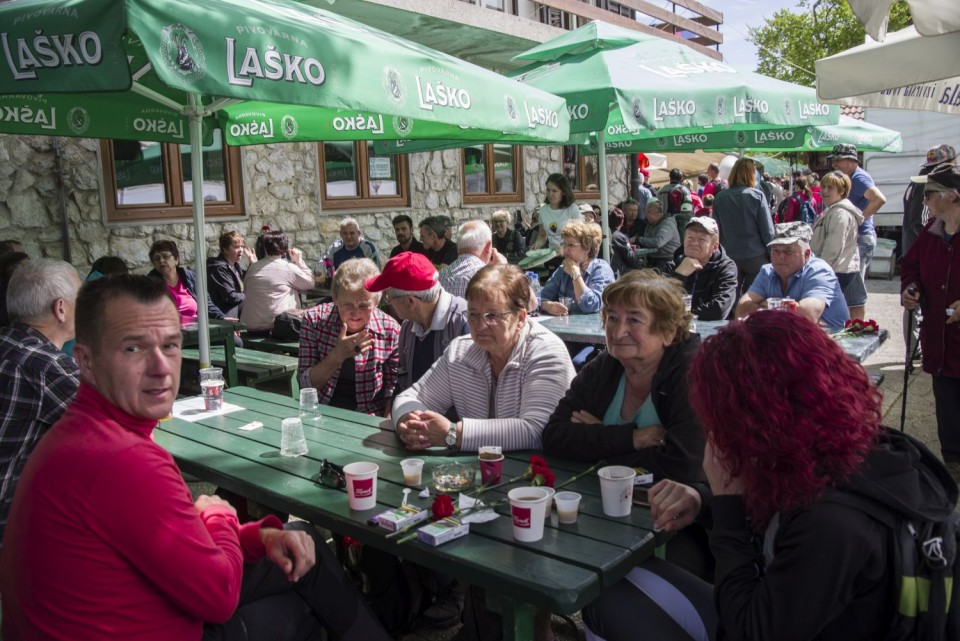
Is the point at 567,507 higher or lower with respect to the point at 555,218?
lower

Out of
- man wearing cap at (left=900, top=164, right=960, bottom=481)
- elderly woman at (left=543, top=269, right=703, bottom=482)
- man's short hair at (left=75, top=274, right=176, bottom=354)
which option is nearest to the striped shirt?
elderly woman at (left=543, top=269, right=703, bottom=482)

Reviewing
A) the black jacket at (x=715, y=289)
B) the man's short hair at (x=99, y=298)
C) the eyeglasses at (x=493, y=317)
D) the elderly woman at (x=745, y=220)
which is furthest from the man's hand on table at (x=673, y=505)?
the elderly woman at (x=745, y=220)

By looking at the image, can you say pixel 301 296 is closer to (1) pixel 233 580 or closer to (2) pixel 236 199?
(2) pixel 236 199

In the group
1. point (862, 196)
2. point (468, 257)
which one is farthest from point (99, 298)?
point (862, 196)

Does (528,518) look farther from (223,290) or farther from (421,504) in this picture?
(223,290)

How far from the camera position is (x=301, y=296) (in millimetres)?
7176

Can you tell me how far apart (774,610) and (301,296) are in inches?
243

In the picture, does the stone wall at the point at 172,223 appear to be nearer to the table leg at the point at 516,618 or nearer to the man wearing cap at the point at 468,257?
the man wearing cap at the point at 468,257

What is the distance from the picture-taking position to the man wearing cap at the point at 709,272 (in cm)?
512

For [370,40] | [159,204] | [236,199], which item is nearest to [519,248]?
[236,199]

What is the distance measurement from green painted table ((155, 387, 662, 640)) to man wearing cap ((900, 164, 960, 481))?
10.1ft

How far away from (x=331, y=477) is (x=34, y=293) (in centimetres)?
134

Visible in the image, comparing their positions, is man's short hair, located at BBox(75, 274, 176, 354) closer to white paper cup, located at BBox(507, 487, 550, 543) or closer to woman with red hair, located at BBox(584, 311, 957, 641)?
white paper cup, located at BBox(507, 487, 550, 543)

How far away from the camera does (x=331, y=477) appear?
241cm
